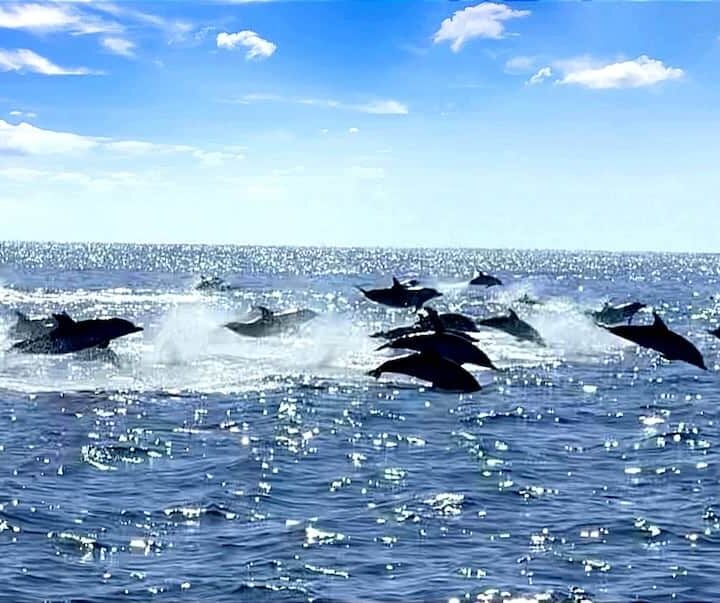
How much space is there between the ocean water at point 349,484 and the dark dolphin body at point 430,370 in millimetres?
997

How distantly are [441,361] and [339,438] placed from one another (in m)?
3.08

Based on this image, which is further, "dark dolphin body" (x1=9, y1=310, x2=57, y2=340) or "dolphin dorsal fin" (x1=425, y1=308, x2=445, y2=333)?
"dark dolphin body" (x1=9, y1=310, x2=57, y2=340)

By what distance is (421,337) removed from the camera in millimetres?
24578

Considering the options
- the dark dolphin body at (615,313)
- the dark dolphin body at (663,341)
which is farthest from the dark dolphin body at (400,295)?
the dark dolphin body at (663,341)

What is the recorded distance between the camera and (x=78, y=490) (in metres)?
17.7

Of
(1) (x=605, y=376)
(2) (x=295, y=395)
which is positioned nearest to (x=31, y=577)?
(2) (x=295, y=395)

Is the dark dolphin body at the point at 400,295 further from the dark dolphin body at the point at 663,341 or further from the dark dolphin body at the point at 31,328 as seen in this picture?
the dark dolphin body at the point at 31,328

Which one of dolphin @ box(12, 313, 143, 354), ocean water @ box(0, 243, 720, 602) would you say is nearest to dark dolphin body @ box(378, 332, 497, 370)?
ocean water @ box(0, 243, 720, 602)

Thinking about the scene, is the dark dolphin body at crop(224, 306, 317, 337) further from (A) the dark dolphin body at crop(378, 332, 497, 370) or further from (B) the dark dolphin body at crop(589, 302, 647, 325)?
(B) the dark dolphin body at crop(589, 302, 647, 325)

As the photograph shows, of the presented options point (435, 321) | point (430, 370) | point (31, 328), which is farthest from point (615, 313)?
point (31, 328)

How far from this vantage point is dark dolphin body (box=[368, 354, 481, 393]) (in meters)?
23.6

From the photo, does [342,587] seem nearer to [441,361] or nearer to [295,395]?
[441,361]

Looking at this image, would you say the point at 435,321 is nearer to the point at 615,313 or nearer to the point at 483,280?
the point at 615,313

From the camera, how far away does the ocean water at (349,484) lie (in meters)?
13.5
